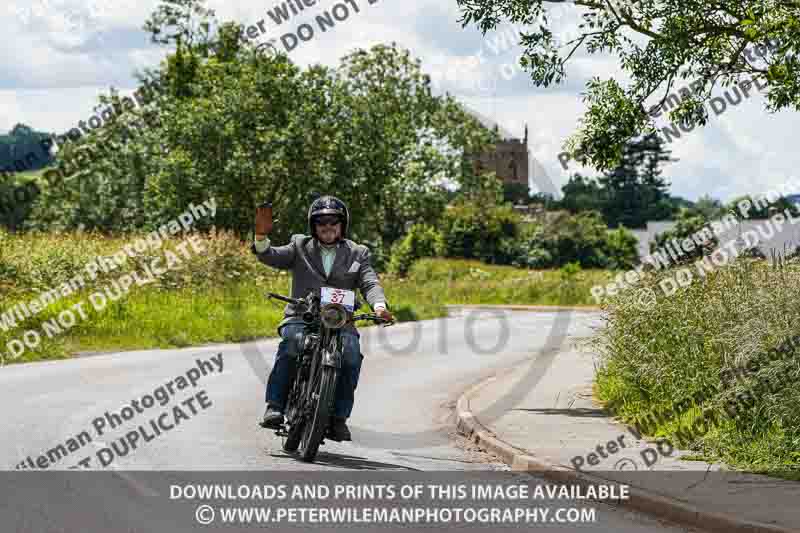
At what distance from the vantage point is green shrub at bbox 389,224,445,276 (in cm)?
6975

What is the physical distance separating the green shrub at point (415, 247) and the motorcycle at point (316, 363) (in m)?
57.3

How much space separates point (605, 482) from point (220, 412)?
5.47 m

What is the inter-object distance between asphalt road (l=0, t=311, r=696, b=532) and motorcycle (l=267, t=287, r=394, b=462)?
286 millimetres

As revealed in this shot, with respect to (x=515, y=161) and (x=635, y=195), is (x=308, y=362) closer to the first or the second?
(x=635, y=195)

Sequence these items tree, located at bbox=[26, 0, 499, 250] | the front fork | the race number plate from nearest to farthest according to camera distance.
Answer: the front fork < the race number plate < tree, located at bbox=[26, 0, 499, 250]

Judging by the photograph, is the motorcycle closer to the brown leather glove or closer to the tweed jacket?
→ the tweed jacket

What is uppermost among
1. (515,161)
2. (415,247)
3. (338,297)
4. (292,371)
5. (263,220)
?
(515,161)

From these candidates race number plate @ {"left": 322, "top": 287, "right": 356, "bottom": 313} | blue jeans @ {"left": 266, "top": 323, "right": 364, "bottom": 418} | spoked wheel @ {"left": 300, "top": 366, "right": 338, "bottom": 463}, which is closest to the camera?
spoked wheel @ {"left": 300, "top": 366, "right": 338, "bottom": 463}

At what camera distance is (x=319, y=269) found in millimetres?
10188

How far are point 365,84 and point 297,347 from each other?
213 ft

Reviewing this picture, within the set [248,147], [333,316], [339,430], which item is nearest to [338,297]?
[333,316]

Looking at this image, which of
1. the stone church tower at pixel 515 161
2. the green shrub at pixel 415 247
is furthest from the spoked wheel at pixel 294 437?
the stone church tower at pixel 515 161

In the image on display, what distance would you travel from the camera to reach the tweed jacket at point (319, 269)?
1014 cm

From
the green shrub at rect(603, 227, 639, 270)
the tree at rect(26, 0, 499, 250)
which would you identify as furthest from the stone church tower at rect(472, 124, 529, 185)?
the tree at rect(26, 0, 499, 250)
